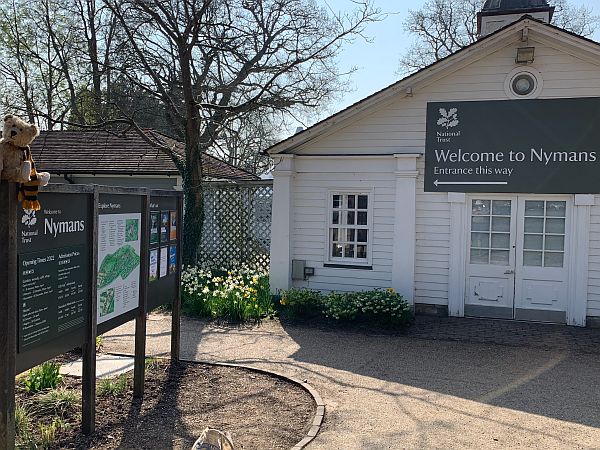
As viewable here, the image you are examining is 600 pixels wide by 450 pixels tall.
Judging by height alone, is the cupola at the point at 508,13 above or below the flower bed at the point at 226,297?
above

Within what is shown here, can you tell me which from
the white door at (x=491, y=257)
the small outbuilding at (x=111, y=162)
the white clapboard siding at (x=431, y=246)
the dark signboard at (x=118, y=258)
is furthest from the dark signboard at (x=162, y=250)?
the small outbuilding at (x=111, y=162)

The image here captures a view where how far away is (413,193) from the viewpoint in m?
10.7

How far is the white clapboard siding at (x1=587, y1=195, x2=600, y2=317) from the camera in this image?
9.89 meters

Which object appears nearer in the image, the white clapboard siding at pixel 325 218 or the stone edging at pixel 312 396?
the stone edging at pixel 312 396

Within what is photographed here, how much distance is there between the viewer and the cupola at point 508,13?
1577 cm

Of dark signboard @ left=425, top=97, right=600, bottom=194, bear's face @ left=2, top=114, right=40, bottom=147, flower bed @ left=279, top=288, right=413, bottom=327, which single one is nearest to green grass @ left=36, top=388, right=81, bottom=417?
bear's face @ left=2, top=114, right=40, bottom=147

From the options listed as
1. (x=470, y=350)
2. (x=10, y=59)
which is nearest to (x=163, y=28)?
(x=470, y=350)

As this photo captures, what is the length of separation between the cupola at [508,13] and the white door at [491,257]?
727 centimetres

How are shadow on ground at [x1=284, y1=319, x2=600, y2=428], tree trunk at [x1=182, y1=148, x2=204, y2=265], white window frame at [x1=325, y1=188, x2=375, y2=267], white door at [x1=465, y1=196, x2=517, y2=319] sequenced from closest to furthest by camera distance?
1. shadow on ground at [x1=284, y1=319, x2=600, y2=428]
2. white door at [x1=465, y1=196, x2=517, y2=319]
3. white window frame at [x1=325, y1=188, x2=375, y2=267]
4. tree trunk at [x1=182, y1=148, x2=204, y2=265]

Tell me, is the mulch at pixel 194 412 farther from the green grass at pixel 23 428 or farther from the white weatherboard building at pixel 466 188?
the white weatherboard building at pixel 466 188

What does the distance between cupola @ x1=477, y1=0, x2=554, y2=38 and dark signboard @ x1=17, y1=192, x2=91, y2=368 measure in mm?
14052

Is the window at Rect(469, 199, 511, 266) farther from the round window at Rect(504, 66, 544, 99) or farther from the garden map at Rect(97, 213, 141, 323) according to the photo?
the garden map at Rect(97, 213, 141, 323)

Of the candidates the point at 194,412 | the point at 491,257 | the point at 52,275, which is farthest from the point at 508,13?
the point at 52,275

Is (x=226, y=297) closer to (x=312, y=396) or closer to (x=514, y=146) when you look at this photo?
(x=312, y=396)
